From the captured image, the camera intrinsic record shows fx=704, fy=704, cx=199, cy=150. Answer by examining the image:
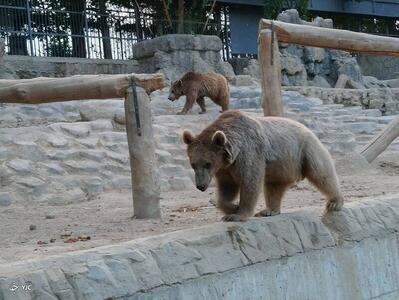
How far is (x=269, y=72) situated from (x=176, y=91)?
575 cm

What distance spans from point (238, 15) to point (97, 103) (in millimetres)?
12738

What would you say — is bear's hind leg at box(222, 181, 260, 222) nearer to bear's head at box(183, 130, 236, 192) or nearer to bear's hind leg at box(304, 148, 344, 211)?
bear's head at box(183, 130, 236, 192)

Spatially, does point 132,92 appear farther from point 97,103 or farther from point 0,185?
point 97,103

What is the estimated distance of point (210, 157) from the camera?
15.6 ft

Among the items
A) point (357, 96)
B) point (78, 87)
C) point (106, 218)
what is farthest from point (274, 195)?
point (357, 96)

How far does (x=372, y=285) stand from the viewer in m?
5.45

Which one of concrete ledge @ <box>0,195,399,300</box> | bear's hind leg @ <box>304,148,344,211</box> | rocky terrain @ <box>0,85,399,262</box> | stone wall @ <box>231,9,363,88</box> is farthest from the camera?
stone wall @ <box>231,9,363,88</box>

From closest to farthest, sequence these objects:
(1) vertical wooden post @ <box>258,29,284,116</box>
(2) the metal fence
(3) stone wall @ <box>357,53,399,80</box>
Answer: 1. (1) vertical wooden post @ <box>258,29,284,116</box>
2. (2) the metal fence
3. (3) stone wall @ <box>357,53,399,80</box>

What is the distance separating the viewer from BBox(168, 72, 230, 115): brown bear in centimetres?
1246

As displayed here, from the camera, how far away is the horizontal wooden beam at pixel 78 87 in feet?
19.6

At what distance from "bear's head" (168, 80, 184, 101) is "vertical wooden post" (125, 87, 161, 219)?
6.75m

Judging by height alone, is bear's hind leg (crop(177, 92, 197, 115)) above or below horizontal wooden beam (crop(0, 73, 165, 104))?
below

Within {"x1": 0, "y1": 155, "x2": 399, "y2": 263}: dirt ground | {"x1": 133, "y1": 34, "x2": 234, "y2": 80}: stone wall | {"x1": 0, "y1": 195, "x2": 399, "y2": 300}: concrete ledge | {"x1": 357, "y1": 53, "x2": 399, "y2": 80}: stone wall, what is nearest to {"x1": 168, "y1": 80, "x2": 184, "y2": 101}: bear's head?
{"x1": 133, "y1": 34, "x2": 234, "y2": 80}: stone wall

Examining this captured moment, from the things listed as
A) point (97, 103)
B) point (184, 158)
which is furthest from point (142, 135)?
point (97, 103)
